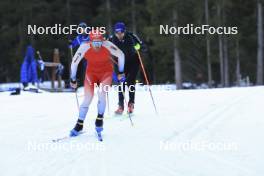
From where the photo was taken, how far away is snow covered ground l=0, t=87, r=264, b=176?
6.43 m

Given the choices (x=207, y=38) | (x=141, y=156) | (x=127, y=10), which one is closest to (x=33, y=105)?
(x=141, y=156)

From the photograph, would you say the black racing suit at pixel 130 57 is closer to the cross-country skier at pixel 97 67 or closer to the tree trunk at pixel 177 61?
the cross-country skier at pixel 97 67

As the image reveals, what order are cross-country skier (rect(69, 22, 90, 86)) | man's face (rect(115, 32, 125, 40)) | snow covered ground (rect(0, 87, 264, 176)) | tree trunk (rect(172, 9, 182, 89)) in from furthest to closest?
tree trunk (rect(172, 9, 182, 89)), cross-country skier (rect(69, 22, 90, 86)), man's face (rect(115, 32, 125, 40)), snow covered ground (rect(0, 87, 264, 176))

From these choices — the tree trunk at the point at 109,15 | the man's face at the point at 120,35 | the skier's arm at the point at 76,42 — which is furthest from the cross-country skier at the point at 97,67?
the tree trunk at the point at 109,15

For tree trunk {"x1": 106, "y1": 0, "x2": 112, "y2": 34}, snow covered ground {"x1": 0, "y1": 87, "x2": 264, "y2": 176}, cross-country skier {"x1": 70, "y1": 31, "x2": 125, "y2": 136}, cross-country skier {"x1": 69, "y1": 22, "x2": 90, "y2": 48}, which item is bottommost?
snow covered ground {"x1": 0, "y1": 87, "x2": 264, "y2": 176}

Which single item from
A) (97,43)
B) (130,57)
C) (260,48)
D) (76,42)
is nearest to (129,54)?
(130,57)

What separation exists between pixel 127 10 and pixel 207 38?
6.87 metres

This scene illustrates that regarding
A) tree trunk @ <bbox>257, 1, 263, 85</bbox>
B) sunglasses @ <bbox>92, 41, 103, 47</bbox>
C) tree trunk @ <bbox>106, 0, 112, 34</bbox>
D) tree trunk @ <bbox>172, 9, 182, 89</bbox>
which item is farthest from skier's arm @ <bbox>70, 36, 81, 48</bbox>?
tree trunk @ <bbox>106, 0, 112, 34</bbox>

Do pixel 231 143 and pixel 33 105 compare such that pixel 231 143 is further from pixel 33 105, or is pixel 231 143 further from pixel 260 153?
pixel 33 105

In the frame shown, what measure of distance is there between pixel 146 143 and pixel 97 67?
158cm

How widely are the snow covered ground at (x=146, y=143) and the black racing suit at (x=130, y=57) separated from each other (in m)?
0.62

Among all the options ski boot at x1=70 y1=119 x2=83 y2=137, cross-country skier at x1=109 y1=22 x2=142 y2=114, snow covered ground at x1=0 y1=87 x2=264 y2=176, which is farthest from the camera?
cross-country skier at x1=109 y1=22 x2=142 y2=114

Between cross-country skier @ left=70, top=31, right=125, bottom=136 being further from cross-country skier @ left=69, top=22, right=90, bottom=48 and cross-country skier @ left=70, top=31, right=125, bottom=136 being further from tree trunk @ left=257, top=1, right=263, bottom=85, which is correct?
tree trunk @ left=257, top=1, right=263, bottom=85

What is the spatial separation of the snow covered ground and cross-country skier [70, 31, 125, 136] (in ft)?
1.35
